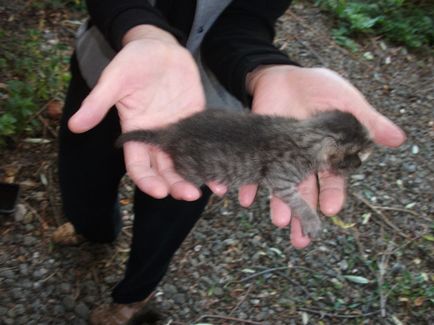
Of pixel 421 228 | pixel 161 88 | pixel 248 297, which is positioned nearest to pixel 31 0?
pixel 161 88

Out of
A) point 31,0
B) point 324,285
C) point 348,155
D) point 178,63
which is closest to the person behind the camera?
point 178,63

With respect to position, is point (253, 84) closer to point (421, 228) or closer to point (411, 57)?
point (421, 228)

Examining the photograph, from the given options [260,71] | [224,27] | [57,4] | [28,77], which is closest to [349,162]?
[260,71]

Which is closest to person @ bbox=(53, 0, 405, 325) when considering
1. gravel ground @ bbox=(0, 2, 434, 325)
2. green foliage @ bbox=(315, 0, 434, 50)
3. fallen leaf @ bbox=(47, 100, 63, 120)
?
gravel ground @ bbox=(0, 2, 434, 325)

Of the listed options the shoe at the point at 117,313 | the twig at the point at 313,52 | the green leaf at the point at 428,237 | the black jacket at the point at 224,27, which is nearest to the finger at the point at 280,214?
the black jacket at the point at 224,27

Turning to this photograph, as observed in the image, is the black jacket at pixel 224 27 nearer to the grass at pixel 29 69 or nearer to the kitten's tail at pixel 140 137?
the kitten's tail at pixel 140 137

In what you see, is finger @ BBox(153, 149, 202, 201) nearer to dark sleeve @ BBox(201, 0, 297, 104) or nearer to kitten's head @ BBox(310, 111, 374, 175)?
dark sleeve @ BBox(201, 0, 297, 104)
